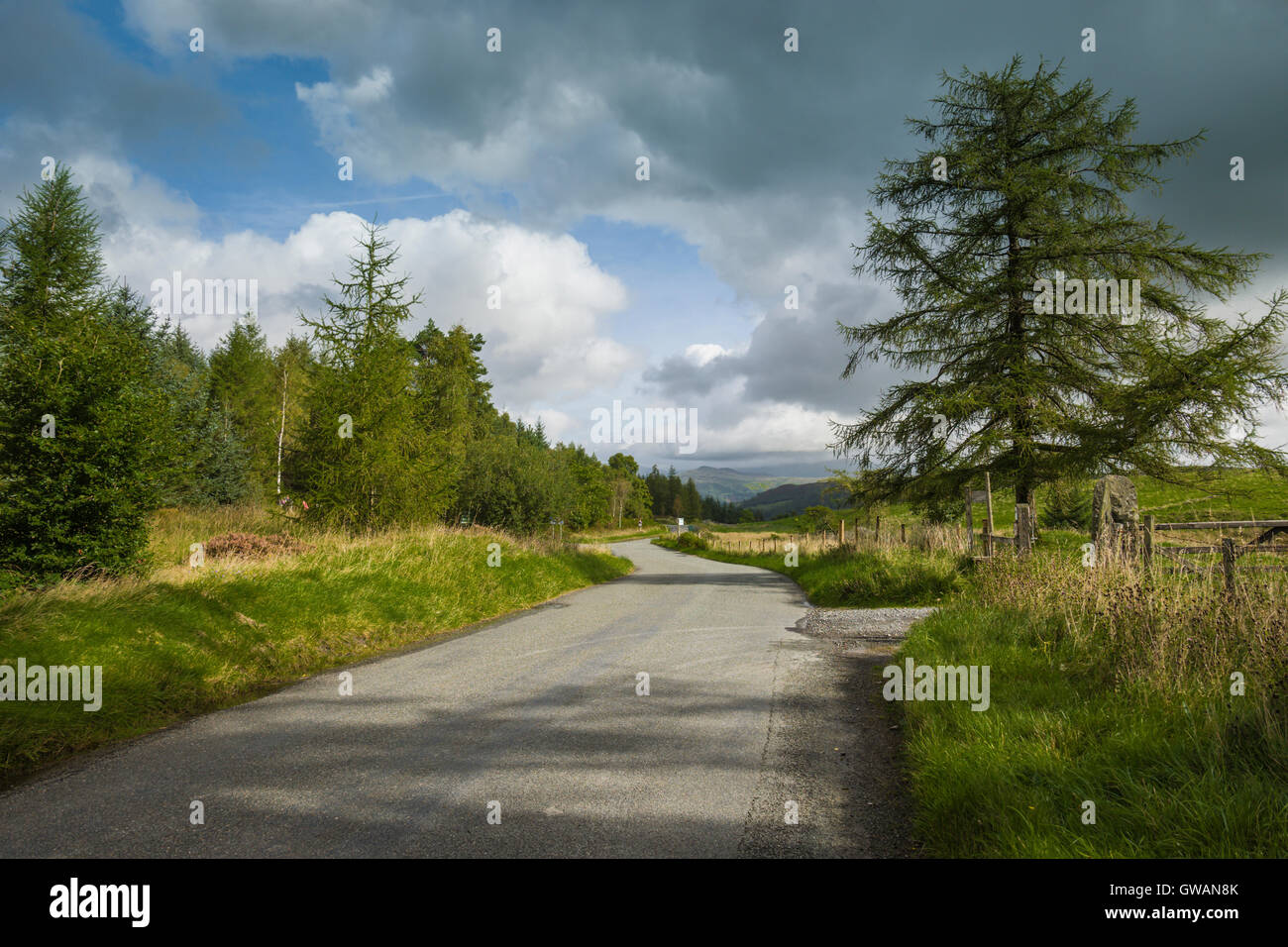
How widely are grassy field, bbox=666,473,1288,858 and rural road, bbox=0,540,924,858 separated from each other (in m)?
0.49

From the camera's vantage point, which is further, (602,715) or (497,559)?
(497,559)

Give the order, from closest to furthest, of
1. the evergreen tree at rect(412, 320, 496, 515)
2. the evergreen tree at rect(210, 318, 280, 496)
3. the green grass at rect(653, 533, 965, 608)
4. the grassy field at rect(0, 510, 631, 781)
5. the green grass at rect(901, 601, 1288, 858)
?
1. the green grass at rect(901, 601, 1288, 858)
2. the grassy field at rect(0, 510, 631, 781)
3. the green grass at rect(653, 533, 965, 608)
4. the evergreen tree at rect(412, 320, 496, 515)
5. the evergreen tree at rect(210, 318, 280, 496)

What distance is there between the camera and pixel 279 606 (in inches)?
340

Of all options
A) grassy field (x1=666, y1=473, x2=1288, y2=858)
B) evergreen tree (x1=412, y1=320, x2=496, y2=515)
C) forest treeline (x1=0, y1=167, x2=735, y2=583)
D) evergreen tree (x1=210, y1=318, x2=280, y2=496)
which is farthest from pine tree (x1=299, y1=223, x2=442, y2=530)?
evergreen tree (x1=210, y1=318, x2=280, y2=496)

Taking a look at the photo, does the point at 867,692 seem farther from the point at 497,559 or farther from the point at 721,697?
the point at 497,559

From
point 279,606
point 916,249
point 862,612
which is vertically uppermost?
point 916,249

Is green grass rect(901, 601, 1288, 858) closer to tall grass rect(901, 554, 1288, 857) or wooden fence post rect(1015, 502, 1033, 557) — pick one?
tall grass rect(901, 554, 1288, 857)

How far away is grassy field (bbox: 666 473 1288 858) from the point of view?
312 cm

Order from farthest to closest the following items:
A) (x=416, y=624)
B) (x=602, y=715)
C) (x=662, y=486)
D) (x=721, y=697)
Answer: (x=662, y=486) → (x=416, y=624) → (x=721, y=697) → (x=602, y=715)

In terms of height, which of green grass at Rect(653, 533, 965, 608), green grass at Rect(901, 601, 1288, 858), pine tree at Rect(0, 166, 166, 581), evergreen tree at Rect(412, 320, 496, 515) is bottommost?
green grass at Rect(653, 533, 965, 608)

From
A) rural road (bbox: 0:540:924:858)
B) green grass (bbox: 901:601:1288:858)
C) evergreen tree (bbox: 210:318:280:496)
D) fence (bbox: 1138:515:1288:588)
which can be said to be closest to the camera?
green grass (bbox: 901:601:1288:858)

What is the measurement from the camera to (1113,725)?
4.39 m
